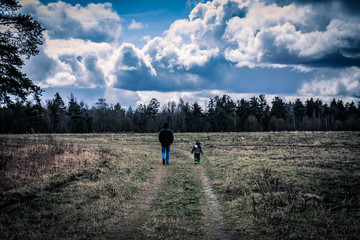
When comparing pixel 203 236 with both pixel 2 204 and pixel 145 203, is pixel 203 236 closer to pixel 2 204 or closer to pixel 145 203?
pixel 145 203

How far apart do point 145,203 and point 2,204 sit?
4892 millimetres

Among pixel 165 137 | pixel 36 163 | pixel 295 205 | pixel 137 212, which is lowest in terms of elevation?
pixel 137 212


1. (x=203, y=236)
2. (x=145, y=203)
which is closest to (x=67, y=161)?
(x=145, y=203)

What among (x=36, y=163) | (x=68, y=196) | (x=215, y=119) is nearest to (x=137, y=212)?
(x=68, y=196)

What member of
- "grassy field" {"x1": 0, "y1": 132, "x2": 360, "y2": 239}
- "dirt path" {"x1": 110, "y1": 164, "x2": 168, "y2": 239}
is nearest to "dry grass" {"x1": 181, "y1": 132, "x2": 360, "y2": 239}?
"grassy field" {"x1": 0, "y1": 132, "x2": 360, "y2": 239}

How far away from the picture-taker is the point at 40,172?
409 inches

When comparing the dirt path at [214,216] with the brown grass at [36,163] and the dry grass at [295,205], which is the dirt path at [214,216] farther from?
the brown grass at [36,163]

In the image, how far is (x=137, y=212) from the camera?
629cm

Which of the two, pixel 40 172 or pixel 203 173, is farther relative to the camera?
pixel 203 173

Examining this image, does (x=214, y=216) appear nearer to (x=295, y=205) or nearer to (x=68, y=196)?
(x=295, y=205)

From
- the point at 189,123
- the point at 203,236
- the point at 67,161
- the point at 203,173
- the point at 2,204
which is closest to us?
the point at 203,236

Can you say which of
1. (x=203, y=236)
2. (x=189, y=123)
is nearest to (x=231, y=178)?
(x=203, y=236)

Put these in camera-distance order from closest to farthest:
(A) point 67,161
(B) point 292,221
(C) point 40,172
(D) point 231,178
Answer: (B) point 292,221 < (D) point 231,178 < (C) point 40,172 < (A) point 67,161

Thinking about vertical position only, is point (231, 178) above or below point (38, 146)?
below
